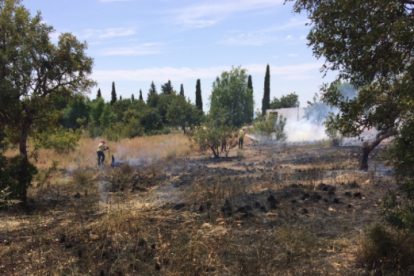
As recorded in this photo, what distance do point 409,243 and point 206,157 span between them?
15622 millimetres

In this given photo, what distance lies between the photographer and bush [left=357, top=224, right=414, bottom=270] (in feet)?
13.8

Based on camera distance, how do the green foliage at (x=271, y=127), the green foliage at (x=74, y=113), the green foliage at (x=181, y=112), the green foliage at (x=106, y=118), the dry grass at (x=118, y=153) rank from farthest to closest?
1. the green foliage at (x=74, y=113)
2. the green foliage at (x=106, y=118)
3. the green foliage at (x=181, y=112)
4. the green foliage at (x=271, y=127)
5. the dry grass at (x=118, y=153)

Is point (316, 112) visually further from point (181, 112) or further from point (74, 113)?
point (74, 113)

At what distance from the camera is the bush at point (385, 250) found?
4211 mm

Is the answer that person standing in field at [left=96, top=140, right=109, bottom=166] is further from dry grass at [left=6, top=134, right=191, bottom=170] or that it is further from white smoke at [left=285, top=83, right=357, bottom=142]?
white smoke at [left=285, top=83, right=357, bottom=142]

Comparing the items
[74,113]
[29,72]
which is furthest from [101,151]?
[74,113]

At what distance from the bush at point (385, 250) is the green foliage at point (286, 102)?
51908 mm

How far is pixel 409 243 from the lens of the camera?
Result: 4.41 m

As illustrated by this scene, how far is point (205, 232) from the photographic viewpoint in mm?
5164

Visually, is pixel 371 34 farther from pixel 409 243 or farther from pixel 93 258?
pixel 93 258

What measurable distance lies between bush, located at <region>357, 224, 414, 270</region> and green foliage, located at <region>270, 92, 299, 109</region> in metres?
51.9

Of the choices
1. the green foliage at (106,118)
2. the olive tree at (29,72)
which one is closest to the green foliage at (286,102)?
the green foliage at (106,118)

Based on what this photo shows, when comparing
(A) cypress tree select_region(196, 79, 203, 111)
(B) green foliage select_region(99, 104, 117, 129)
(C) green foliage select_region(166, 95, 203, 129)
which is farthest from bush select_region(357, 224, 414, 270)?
(A) cypress tree select_region(196, 79, 203, 111)

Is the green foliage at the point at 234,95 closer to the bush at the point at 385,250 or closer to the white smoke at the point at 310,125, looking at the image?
the white smoke at the point at 310,125
